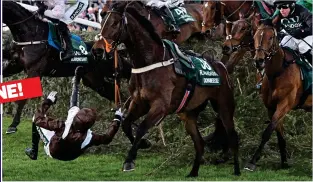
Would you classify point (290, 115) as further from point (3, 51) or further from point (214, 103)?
point (3, 51)

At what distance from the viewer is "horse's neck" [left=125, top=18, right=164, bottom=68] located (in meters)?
8.91

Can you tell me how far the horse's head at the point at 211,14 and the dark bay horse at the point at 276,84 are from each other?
2.18m

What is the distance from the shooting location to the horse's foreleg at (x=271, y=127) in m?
9.37

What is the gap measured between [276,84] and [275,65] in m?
0.25

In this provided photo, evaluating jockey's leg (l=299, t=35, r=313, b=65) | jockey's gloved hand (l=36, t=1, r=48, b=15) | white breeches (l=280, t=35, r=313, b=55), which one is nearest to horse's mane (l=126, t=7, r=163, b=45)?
white breeches (l=280, t=35, r=313, b=55)

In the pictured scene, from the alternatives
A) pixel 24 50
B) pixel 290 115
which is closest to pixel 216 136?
pixel 290 115

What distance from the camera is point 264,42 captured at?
371 inches

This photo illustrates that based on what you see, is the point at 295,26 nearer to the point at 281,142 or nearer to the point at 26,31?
the point at 281,142

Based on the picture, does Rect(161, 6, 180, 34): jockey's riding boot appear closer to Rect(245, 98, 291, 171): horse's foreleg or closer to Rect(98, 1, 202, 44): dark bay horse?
Rect(98, 1, 202, 44): dark bay horse

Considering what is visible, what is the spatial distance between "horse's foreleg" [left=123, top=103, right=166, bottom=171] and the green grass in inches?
31.4

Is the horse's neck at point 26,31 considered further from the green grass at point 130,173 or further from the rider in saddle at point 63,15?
the green grass at point 130,173

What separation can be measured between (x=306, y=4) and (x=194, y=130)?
239 centimetres

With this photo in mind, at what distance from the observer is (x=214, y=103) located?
989 cm

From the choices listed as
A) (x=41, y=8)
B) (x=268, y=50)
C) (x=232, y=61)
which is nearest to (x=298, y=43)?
(x=268, y=50)
